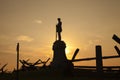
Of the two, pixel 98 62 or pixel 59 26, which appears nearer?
pixel 98 62

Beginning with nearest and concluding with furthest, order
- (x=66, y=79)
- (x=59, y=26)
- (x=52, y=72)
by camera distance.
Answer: (x=66, y=79) < (x=52, y=72) < (x=59, y=26)

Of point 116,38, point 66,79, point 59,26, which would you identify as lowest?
point 66,79

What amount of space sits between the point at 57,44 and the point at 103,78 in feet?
42.3

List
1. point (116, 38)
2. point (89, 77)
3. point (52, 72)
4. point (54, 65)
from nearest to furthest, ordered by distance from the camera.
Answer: point (116, 38)
point (89, 77)
point (52, 72)
point (54, 65)

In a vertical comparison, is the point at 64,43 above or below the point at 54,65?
above

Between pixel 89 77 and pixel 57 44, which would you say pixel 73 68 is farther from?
pixel 57 44

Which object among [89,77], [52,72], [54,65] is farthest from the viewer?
[54,65]

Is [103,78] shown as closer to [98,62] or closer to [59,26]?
[98,62]

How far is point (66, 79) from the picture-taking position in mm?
19625

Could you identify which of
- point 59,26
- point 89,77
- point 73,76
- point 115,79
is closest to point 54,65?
point 59,26

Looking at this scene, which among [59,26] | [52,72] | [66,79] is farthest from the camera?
[59,26]

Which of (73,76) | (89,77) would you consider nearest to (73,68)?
(73,76)

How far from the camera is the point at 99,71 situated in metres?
14.3

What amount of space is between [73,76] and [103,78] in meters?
5.61
